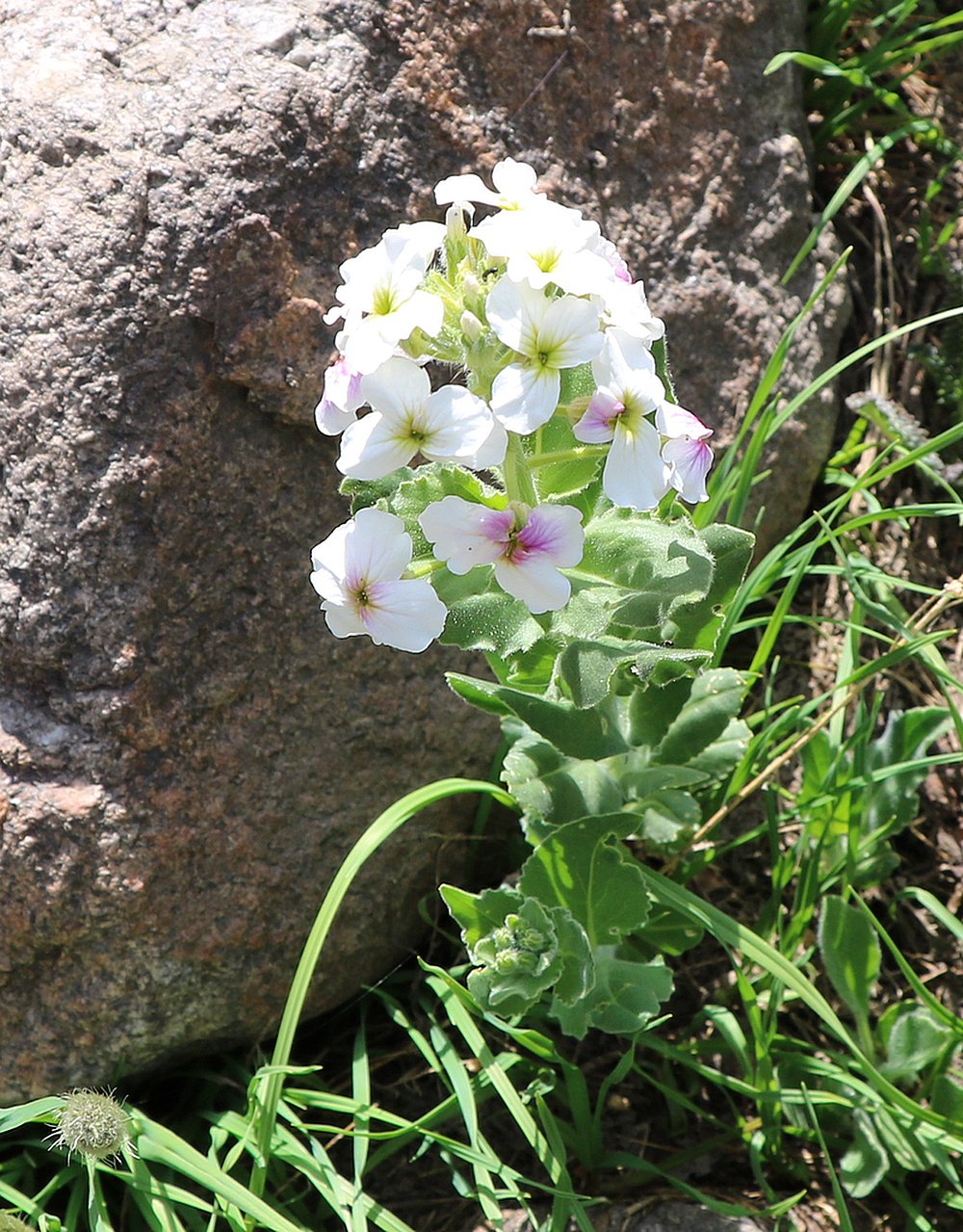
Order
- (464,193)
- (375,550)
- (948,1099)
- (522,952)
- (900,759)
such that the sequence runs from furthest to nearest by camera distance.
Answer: (900,759) → (948,1099) → (522,952) → (464,193) → (375,550)

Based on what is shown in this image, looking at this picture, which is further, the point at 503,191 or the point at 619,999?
the point at 619,999

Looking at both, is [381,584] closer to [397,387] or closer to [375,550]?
[375,550]

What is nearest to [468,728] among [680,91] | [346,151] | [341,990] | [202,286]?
[341,990]

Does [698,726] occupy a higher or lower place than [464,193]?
lower

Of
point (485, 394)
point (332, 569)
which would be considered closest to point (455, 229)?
point (485, 394)

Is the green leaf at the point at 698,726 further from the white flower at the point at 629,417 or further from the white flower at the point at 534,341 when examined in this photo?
the white flower at the point at 534,341

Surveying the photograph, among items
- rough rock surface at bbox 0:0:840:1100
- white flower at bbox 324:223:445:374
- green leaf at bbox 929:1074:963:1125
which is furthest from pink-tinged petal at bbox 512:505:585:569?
green leaf at bbox 929:1074:963:1125

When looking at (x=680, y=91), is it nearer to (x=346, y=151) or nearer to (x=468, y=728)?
(x=346, y=151)
